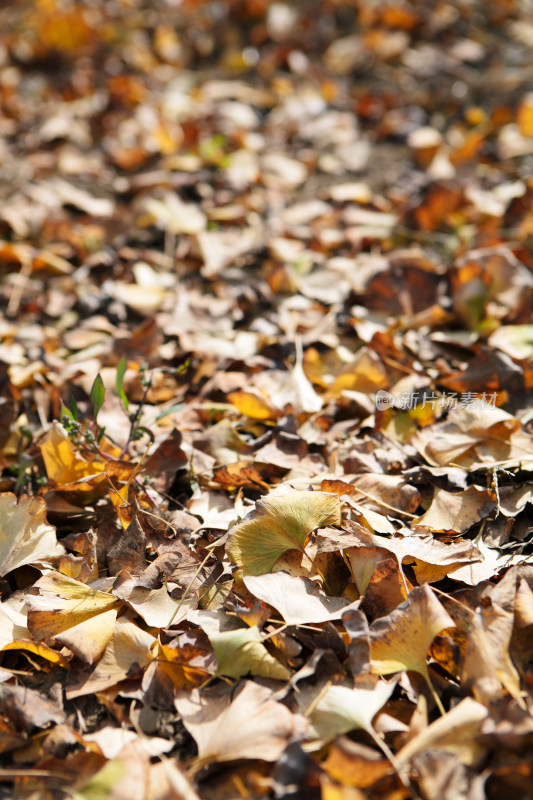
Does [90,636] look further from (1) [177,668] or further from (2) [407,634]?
(2) [407,634]

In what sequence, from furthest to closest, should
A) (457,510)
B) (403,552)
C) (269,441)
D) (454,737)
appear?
1. (269,441)
2. (457,510)
3. (403,552)
4. (454,737)

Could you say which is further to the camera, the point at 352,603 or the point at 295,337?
the point at 295,337

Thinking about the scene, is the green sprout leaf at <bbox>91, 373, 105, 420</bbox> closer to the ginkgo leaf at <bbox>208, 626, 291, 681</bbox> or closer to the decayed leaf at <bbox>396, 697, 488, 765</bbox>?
the ginkgo leaf at <bbox>208, 626, 291, 681</bbox>

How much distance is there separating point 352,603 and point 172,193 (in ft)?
5.07

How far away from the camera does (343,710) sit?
78 centimetres

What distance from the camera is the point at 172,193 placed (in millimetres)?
2047

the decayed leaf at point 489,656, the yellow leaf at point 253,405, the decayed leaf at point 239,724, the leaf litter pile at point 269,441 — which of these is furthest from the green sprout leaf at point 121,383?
the decayed leaf at point 489,656

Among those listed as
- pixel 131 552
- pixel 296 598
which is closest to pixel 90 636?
pixel 131 552

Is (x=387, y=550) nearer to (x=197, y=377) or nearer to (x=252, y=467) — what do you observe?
(x=252, y=467)

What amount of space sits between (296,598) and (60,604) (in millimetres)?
340

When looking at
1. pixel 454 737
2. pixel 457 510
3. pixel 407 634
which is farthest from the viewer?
pixel 457 510

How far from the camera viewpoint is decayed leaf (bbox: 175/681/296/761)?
750mm

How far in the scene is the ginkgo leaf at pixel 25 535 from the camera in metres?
1.00

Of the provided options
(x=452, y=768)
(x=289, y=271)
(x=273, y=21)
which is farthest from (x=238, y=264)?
(x=273, y=21)
